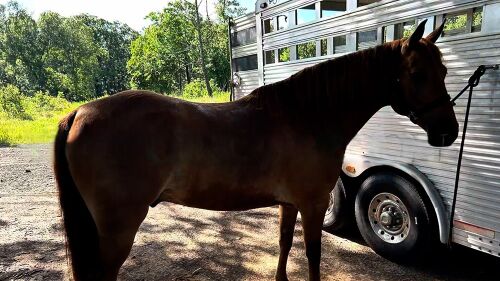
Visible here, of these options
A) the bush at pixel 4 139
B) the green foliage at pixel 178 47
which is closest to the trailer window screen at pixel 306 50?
the bush at pixel 4 139

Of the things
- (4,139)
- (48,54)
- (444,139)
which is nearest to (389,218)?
(444,139)

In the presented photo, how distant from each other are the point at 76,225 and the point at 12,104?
21783mm

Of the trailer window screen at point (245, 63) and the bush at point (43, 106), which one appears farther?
the bush at point (43, 106)

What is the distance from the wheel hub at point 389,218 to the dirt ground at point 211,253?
286mm

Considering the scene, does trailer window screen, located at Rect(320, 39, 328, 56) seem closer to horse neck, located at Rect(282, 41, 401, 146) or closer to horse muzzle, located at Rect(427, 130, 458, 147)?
horse neck, located at Rect(282, 41, 401, 146)

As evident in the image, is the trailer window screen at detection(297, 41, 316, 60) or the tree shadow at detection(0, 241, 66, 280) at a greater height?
the trailer window screen at detection(297, 41, 316, 60)

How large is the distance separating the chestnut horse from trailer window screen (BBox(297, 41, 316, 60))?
5.77 ft

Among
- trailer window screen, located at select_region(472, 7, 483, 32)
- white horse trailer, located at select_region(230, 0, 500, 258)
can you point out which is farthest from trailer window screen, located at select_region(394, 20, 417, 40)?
trailer window screen, located at select_region(472, 7, 483, 32)

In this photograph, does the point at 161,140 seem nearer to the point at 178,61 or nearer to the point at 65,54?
the point at 178,61

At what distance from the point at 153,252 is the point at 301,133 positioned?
7.80 ft

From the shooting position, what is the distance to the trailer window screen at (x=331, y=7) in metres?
3.99

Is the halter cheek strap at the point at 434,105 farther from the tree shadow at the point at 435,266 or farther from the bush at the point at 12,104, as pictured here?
the bush at the point at 12,104

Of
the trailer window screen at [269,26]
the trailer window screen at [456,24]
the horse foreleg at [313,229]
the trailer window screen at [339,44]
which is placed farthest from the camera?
the trailer window screen at [269,26]

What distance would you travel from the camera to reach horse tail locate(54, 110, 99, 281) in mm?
2121
